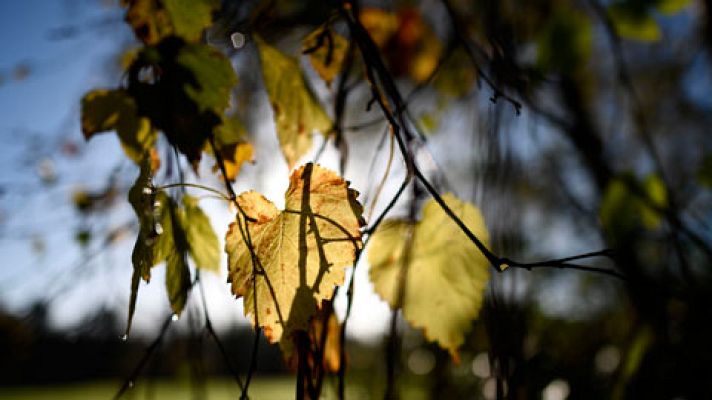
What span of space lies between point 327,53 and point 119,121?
21 cm

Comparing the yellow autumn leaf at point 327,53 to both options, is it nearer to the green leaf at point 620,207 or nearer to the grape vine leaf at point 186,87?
the grape vine leaf at point 186,87

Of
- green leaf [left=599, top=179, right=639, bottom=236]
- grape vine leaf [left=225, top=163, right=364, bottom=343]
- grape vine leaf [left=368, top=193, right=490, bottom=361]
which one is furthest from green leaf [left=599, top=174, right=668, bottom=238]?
grape vine leaf [left=225, top=163, right=364, bottom=343]

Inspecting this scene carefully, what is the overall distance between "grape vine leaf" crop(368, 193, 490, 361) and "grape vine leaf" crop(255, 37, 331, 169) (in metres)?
0.12

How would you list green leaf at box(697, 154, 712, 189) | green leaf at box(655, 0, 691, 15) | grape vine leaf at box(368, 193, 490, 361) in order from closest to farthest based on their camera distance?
grape vine leaf at box(368, 193, 490, 361) → green leaf at box(655, 0, 691, 15) → green leaf at box(697, 154, 712, 189)

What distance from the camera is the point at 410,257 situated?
1.52 ft

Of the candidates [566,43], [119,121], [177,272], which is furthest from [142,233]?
[566,43]

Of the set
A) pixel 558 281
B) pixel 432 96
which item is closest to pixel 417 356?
pixel 558 281

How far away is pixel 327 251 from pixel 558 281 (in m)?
4.94

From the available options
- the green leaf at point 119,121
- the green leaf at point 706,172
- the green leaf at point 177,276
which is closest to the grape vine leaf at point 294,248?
the green leaf at point 177,276

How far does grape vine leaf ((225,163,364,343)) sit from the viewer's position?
34cm

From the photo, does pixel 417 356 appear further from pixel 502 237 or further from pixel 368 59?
pixel 368 59

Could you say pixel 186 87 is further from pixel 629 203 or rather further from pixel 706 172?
pixel 706 172

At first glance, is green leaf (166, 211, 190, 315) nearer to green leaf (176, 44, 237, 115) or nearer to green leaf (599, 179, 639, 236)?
green leaf (176, 44, 237, 115)

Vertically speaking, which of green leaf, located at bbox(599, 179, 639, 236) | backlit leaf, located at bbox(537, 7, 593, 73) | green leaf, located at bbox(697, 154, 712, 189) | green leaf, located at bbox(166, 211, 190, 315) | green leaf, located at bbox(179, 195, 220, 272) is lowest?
green leaf, located at bbox(166, 211, 190, 315)
